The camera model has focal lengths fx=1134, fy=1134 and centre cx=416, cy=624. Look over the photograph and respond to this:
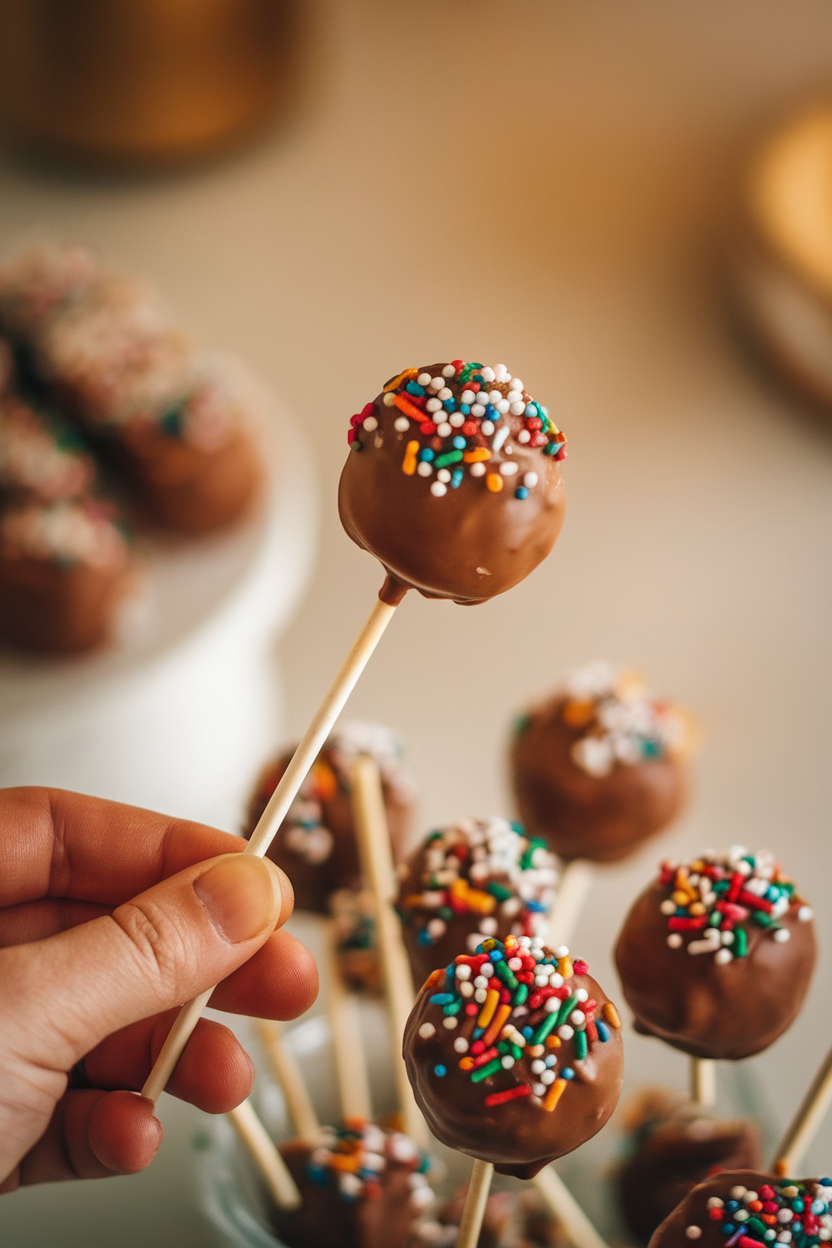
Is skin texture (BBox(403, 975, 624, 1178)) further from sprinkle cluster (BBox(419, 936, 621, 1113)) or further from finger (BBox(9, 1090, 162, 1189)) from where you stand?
finger (BBox(9, 1090, 162, 1189))

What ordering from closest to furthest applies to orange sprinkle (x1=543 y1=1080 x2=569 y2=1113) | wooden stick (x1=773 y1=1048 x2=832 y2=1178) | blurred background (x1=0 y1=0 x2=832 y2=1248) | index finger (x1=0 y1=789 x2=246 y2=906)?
1. orange sprinkle (x1=543 y1=1080 x2=569 y2=1113)
2. wooden stick (x1=773 y1=1048 x2=832 y2=1178)
3. index finger (x1=0 y1=789 x2=246 y2=906)
4. blurred background (x1=0 y1=0 x2=832 y2=1248)

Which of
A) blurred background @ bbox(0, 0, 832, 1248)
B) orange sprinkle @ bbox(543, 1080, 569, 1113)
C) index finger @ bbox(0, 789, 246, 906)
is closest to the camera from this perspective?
orange sprinkle @ bbox(543, 1080, 569, 1113)

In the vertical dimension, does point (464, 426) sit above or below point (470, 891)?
above

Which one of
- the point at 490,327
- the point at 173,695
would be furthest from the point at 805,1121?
the point at 490,327

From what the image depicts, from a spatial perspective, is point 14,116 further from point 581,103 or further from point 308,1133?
point 308,1133

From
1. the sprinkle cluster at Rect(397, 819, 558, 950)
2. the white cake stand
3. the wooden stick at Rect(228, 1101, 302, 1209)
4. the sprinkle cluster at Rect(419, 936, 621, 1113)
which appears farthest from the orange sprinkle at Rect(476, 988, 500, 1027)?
the white cake stand

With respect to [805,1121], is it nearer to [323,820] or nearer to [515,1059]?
[515,1059]
